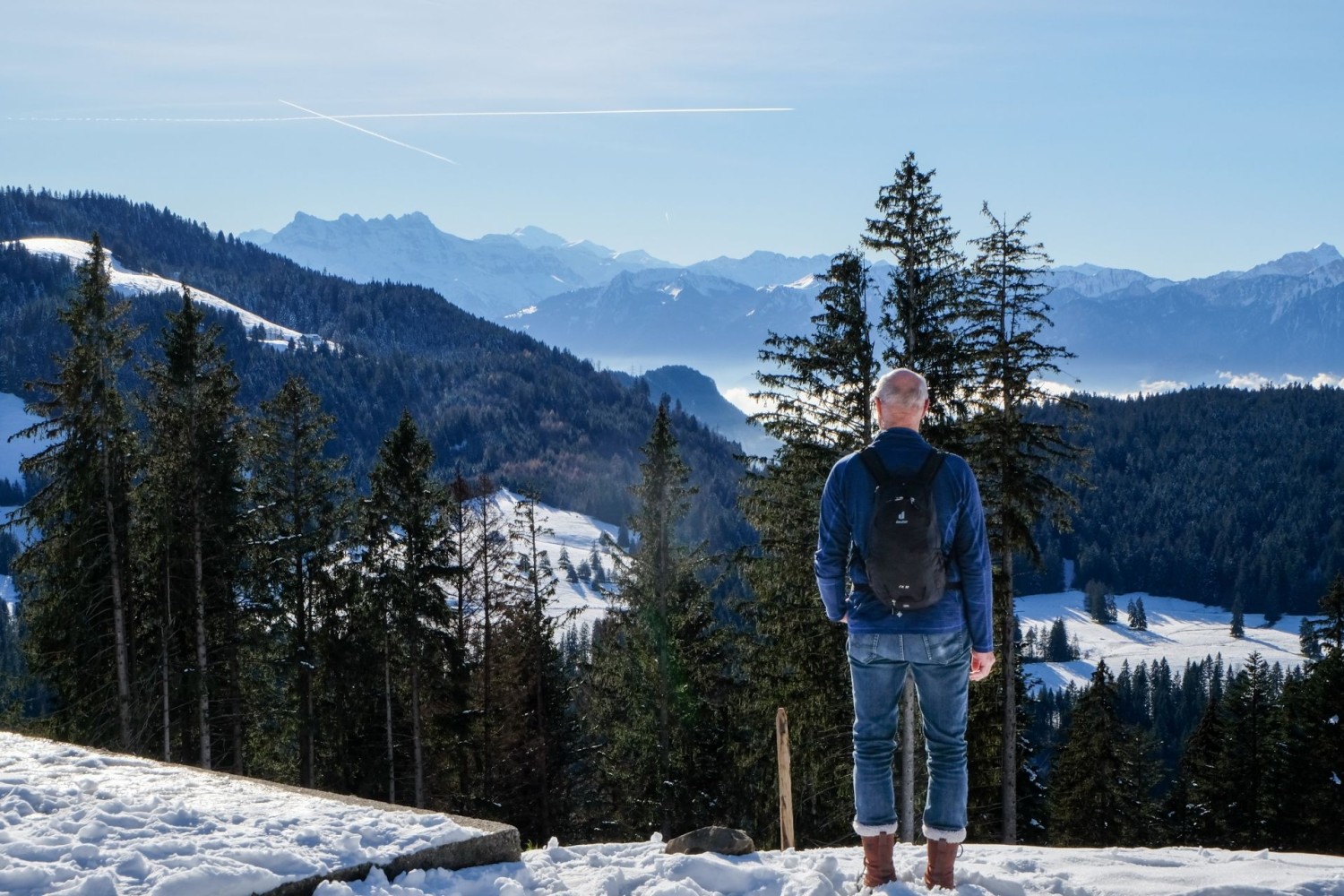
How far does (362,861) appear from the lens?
584 cm

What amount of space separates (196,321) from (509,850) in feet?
65.0

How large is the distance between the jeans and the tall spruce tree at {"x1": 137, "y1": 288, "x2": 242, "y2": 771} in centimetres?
1907

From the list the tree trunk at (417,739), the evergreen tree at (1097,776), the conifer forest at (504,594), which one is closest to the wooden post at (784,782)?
the conifer forest at (504,594)

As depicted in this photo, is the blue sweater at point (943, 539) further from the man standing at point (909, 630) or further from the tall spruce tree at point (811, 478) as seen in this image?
the tall spruce tree at point (811, 478)

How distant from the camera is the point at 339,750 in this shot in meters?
29.6

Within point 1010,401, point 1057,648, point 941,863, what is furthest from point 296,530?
point 1057,648

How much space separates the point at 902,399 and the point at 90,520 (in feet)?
67.2

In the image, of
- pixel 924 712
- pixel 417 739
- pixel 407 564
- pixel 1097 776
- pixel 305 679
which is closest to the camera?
pixel 924 712

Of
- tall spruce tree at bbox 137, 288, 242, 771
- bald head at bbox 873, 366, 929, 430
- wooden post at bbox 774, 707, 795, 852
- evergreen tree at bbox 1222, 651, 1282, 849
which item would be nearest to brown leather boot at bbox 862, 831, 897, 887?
wooden post at bbox 774, 707, 795, 852

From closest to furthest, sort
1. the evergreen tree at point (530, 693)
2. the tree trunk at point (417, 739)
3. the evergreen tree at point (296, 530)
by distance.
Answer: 1. the evergreen tree at point (296, 530)
2. the tree trunk at point (417, 739)
3. the evergreen tree at point (530, 693)

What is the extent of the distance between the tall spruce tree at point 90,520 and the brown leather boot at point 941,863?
19709mm

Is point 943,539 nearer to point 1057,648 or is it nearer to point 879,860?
point 879,860

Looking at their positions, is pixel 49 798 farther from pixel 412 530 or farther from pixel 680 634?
pixel 680 634

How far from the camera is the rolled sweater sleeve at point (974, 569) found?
549 centimetres
